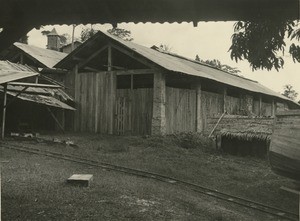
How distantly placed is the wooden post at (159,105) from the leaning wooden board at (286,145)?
27.0 feet

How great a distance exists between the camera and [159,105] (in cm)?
1758

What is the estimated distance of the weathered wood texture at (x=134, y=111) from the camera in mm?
18109

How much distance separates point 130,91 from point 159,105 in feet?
6.15

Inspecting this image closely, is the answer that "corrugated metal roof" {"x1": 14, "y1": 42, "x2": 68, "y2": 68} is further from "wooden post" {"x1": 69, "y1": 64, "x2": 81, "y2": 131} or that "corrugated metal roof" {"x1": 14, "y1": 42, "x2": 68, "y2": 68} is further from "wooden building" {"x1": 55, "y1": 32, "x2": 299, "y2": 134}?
"wooden building" {"x1": 55, "y1": 32, "x2": 299, "y2": 134}

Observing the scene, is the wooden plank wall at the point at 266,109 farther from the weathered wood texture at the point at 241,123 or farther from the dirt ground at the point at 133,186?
the dirt ground at the point at 133,186

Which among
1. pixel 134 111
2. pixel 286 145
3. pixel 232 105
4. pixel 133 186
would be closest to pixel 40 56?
pixel 134 111

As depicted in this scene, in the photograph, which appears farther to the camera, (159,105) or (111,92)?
(111,92)

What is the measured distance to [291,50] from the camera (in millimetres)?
5762

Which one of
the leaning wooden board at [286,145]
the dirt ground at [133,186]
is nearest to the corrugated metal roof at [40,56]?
the dirt ground at [133,186]

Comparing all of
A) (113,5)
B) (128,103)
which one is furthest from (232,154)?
(113,5)

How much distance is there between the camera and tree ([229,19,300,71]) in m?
5.17

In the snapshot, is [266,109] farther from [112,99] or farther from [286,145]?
[286,145]

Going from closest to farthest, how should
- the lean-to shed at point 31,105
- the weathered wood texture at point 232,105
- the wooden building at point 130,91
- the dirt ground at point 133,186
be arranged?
the dirt ground at point 133,186
the lean-to shed at point 31,105
the wooden building at point 130,91
the weathered wood texture at point 232,105

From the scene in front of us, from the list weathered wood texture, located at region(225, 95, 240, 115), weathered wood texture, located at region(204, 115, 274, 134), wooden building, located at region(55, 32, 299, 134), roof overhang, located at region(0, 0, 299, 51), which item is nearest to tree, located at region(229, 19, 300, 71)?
roof overhang, located at region(0, 0, 299, 51)
